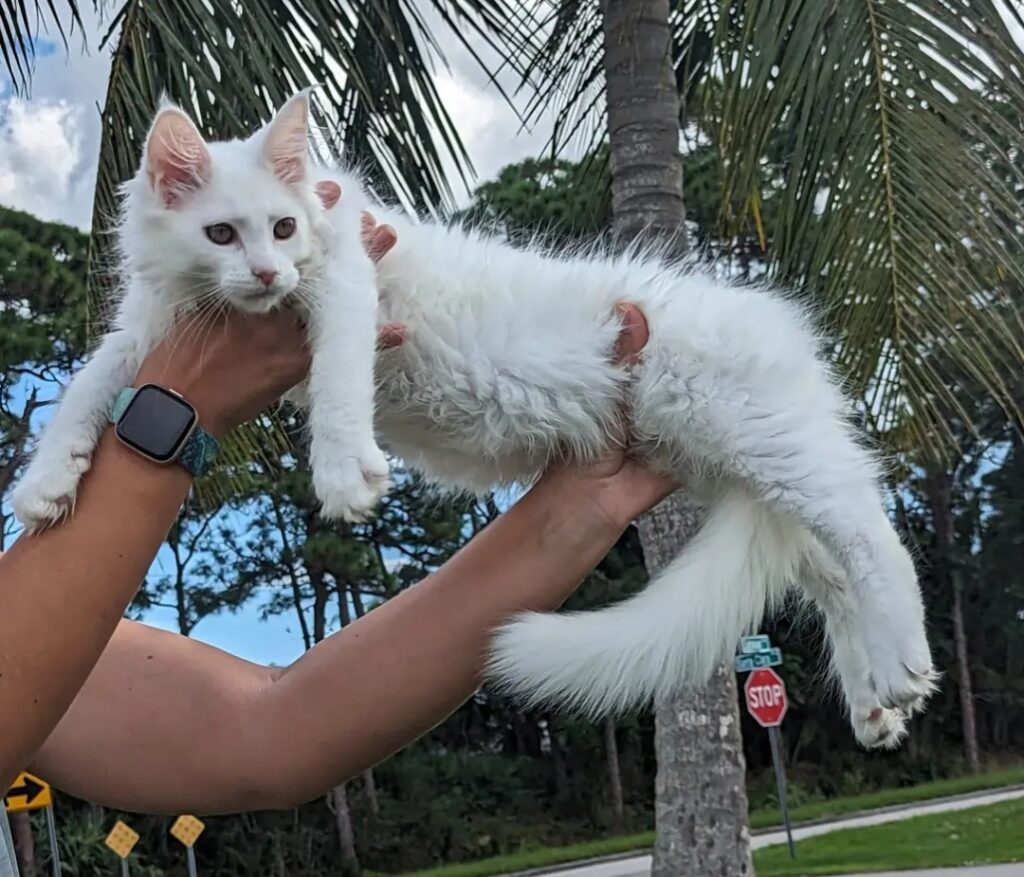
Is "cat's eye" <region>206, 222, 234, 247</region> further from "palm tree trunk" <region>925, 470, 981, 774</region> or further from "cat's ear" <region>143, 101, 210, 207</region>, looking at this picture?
"palm tree trunk" <region>925, 470, 981, 774</region>

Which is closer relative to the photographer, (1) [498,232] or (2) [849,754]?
(1) [498,232]

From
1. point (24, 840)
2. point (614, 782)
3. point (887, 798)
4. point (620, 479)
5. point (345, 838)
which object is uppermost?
point (620, 479)

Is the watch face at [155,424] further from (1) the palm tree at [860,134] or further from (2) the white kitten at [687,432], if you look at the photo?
(1) the palm tree at [860,134]

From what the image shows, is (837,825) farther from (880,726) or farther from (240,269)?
(240,269)

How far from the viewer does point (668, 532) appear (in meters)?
3.97

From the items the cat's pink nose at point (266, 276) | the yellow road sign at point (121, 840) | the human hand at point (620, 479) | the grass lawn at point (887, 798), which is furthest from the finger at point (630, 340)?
the grass lawn at point (887, 798)

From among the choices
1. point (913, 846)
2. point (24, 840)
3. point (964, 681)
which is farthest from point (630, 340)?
point (964, 681)

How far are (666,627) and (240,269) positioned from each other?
0.72 meters

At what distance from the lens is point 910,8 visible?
9.43 ft

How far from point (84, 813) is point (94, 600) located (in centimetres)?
1350

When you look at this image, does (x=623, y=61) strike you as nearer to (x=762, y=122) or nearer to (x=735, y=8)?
(x=735, y=8)

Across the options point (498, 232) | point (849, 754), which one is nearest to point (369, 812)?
point (849, 754)


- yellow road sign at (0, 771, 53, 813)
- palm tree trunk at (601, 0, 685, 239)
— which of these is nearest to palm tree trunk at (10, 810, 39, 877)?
yellow road sign at (0, 771, 53, 813)

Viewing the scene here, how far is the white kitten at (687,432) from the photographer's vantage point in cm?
147
